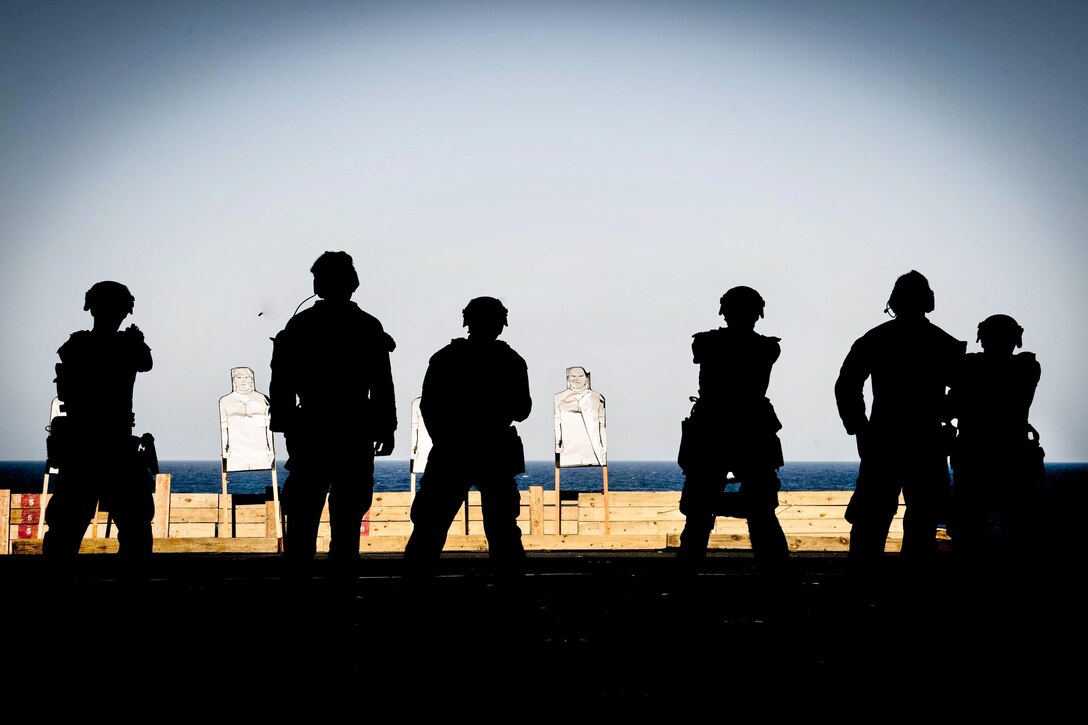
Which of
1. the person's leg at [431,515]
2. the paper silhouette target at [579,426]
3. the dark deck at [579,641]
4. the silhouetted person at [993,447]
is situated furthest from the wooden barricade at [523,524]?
the person's leg at [431,515]

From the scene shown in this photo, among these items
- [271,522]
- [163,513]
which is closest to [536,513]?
[271,522]

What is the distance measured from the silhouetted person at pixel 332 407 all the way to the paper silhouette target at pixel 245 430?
10838 mm

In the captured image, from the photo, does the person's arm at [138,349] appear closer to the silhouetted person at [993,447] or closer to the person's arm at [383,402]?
the person's arm at [383,402]

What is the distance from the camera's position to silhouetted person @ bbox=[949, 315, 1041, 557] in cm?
554

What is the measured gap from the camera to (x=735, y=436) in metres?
5.03

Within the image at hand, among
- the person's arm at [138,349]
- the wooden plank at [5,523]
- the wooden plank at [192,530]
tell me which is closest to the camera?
the person's arm at [138,349]

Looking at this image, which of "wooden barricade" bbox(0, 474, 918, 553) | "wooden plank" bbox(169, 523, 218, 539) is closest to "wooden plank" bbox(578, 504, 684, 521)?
"wooden barricade" bbox(0, 474, 918, 553)

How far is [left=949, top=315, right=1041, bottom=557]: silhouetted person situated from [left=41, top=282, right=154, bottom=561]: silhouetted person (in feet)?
15.6

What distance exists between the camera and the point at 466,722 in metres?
2.78

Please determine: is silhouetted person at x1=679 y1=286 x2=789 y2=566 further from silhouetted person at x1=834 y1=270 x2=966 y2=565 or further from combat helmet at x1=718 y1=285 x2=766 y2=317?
silhouetted person at x1=834 y1=270 x2=966 y2=565

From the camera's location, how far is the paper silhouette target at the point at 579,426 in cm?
1523

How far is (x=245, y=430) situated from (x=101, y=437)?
33.9 feet

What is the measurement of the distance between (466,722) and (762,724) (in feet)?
2.88

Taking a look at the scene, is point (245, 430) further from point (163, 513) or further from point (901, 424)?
point (901, 424)
